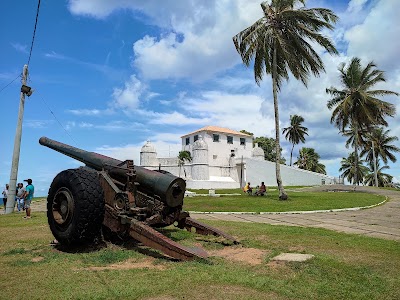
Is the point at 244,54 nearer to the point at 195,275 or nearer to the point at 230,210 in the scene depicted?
the point at 230,210

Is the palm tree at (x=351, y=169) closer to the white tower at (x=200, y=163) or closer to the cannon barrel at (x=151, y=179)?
the white tower at (x=200, y=163)

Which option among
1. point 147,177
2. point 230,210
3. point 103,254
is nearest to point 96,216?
point 103,254

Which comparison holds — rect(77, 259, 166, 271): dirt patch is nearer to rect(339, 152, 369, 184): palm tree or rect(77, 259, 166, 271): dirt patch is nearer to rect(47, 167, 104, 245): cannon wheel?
rect(47, 167, 104, 245): cannon wheel

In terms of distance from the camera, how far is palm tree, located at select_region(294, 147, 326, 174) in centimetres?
6488

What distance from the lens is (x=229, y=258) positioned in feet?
17.4

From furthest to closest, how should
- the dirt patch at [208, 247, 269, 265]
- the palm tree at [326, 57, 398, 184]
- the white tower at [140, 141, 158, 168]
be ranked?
the white tower at [140, 141, 158, 168] → the palm tree at [326, 57, 398, 184] → the dirt patch at [208, 247, 269, 265]

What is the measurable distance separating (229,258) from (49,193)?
11.6ft

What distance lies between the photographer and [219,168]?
5000 cm

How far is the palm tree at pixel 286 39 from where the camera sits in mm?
19734

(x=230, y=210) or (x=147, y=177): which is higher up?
(x=147, y=177)

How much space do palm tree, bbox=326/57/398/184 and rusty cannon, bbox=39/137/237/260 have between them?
1146 inches

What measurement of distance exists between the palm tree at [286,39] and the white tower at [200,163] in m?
25.2

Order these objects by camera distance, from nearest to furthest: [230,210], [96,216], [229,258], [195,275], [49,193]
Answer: [195,275], [229,258], [96,216], [49,193], [230,210]

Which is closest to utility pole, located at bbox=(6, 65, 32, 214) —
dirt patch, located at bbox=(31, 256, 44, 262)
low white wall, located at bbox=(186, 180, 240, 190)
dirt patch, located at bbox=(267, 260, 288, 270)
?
dirt patch, located at bbox=(31, 256, 44, 262)
